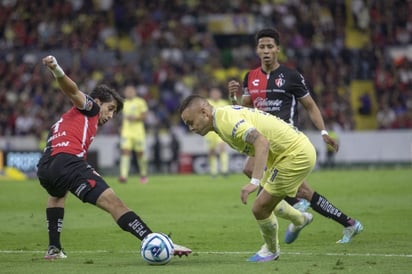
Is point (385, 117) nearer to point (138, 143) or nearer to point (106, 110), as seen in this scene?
point (138, 143)

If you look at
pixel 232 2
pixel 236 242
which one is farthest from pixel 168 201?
pixel 232 2

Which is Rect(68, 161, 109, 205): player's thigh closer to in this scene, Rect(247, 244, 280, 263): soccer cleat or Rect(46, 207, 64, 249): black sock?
Rect(46, 207, 64, 249): black sock

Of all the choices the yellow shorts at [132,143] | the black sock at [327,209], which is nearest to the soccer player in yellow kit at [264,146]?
the black sock at [327,209]

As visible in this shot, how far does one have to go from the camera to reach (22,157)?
32.6m

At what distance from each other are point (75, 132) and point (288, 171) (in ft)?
8.29

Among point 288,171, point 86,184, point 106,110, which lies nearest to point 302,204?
point 288,171

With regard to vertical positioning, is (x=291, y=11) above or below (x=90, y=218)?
above

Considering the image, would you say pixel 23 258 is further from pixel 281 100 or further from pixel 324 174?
pixel 324 174

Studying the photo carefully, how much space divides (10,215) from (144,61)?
21.8 meters

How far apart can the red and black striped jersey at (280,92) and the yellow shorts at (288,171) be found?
274cm

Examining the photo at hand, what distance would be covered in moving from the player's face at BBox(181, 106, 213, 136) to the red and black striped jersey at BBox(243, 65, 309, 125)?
336 centimetres

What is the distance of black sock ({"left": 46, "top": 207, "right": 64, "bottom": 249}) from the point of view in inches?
448

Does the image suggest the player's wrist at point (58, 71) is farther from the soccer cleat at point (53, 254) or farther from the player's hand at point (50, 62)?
the soccer cleat at point (53, 254)

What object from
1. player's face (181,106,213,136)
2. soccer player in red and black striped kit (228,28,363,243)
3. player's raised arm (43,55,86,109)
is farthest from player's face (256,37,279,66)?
player's face (181,106,213,136)
